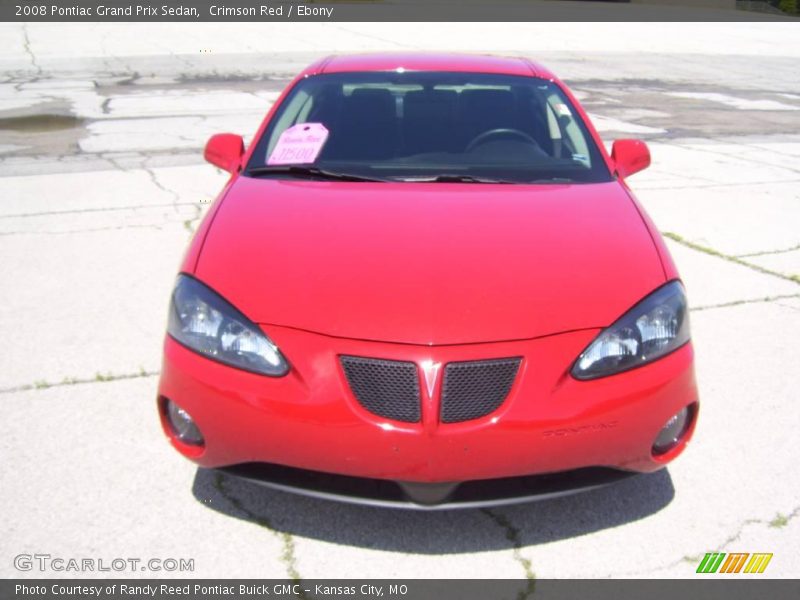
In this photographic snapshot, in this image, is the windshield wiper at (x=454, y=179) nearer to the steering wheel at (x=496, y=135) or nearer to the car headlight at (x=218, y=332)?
the steering wheel at (x=496, y=135)

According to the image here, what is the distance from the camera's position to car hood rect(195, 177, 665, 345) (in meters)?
2.74

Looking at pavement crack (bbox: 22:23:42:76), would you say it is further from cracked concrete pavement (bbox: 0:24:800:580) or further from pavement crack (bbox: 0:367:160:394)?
pavement crack (bbox: 0:367:160:394)

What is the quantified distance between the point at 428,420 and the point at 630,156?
2283 millimetres

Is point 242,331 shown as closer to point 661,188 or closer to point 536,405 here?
point 536,405

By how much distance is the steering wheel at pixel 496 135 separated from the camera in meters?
4.00

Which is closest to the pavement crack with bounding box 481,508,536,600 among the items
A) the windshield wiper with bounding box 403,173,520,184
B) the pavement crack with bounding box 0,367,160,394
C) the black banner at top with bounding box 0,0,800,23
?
the windshield wiper with bounding box 403,173,520,184

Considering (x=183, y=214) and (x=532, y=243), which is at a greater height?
(x=532, y=243)

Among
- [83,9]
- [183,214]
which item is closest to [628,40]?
[83,9]

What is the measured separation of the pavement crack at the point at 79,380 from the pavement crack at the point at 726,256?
4048 mm

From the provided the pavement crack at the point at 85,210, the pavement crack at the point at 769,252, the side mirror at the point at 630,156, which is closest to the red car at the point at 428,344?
the side mirror at the point at 630,156

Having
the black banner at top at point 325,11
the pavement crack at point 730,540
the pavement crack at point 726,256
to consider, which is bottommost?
the black banner at top at point 325,11

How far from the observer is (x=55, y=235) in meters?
6.33

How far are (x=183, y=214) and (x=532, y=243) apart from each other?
14.7 ft

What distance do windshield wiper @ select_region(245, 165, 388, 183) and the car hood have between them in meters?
0.06
